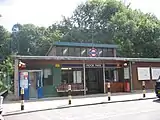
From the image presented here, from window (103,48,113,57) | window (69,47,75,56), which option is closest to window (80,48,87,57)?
window (69,47,75,56)

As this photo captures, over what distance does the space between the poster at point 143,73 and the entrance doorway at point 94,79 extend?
3281 millimetres

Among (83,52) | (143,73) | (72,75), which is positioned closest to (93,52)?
(83,52)

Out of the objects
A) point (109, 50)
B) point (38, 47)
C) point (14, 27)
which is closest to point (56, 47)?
point (109, 50)

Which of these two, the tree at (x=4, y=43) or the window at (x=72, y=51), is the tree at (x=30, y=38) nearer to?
the tree at (x=4, y=43)

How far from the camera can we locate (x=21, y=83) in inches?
800

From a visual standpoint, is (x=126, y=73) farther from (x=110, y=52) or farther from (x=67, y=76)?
(x=110, y=52)

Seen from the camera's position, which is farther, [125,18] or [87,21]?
[87,21]

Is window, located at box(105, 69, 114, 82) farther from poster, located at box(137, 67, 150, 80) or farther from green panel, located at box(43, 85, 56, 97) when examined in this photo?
green panel, located at box(43, 85, 56, 97)

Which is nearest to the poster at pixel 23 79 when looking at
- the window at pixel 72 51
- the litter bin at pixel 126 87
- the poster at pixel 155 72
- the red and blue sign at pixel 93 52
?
the litter bin at pixel 126 87

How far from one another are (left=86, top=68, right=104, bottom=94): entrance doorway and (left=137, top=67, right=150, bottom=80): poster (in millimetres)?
3281

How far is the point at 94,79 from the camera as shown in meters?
25.1

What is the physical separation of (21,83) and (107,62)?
25.0ft

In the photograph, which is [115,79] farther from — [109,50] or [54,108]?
[54,108]

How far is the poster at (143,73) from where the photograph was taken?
24891 mm
